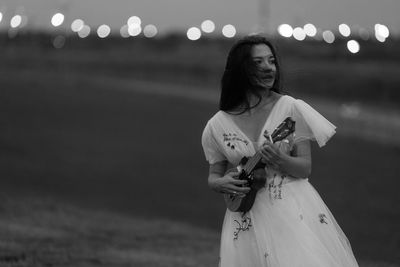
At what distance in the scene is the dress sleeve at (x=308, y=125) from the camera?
16.7ft

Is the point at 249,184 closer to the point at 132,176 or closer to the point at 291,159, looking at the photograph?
the point at 291,159

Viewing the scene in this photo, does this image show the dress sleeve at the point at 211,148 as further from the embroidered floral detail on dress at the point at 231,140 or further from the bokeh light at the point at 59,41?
the bokeh light at the point at 59,41

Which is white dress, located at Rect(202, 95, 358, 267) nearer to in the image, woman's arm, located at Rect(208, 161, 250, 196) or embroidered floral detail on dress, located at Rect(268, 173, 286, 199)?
embroidered floral detail on dress, located at Rect(268, 173, 286, 199)

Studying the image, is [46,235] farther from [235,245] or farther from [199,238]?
[235,245]

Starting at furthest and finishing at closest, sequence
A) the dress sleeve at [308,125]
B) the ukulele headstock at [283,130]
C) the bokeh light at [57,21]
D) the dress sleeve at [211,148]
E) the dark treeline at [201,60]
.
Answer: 1. the dark treeline at [201,60]
2. the bokeh light at [57,21]
3. the dress sleeve at [211,148]
4. the dress sleeve at [308,125]
5. the ukulele headstock at [283,130]

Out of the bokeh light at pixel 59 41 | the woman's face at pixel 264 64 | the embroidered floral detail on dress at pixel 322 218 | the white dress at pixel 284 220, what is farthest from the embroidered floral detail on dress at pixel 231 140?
the bokeh light at pixel 59 41

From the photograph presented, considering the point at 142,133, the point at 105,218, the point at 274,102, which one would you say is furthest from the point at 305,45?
the point at 274,102

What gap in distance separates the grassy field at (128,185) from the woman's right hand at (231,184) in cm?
359

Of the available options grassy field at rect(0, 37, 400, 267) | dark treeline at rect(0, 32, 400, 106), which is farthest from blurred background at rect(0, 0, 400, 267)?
dark treeline at rect(0, 32, 400, 106)

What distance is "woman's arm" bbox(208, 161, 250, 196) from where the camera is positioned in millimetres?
5051

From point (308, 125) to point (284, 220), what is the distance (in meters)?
0.55

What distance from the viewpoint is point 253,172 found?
5.04m

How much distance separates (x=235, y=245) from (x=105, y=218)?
11326mm

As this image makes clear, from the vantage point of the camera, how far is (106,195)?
71.6 ft
